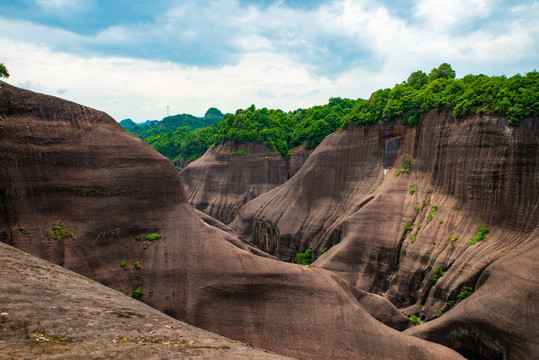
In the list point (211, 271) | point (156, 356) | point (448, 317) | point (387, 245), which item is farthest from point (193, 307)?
point (387, 245)

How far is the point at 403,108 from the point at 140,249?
A: 84.1 ft

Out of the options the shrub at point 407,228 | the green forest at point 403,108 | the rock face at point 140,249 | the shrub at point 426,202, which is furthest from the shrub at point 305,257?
the rock face at point 140,249

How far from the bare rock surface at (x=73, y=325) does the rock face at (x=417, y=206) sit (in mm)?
14991

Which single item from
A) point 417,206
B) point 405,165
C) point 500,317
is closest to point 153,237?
point 500,317

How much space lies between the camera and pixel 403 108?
106 ft

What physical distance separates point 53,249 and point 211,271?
6.93 metres

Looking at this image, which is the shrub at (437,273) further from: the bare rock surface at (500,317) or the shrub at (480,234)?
the bare rock surface at (500,317)

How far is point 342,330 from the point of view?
16.1m

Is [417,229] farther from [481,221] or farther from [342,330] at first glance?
[342,330]

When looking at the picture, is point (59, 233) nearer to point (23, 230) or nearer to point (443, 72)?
point (23, 230)

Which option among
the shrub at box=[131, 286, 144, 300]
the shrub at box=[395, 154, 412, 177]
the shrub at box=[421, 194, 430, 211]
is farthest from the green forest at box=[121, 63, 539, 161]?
the shrub at box=[131, 286, 144, 300]

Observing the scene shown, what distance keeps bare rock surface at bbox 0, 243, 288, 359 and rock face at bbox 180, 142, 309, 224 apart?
1593 inches

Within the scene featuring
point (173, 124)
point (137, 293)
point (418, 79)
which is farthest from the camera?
point (173, 124)

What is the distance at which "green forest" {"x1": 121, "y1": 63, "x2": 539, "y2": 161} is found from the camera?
2372 centimetres
